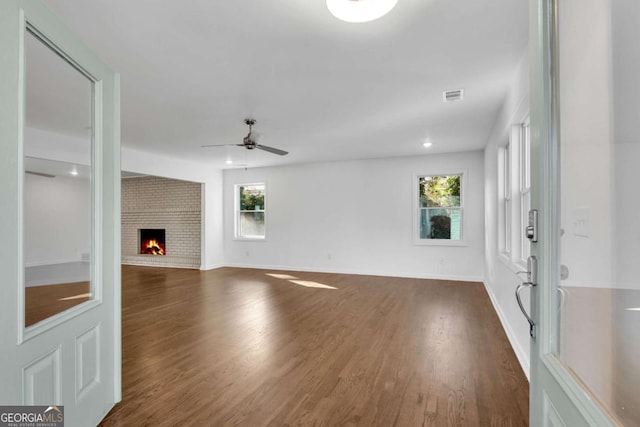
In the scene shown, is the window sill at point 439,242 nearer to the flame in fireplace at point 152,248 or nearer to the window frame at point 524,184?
the window frame at point 524,184

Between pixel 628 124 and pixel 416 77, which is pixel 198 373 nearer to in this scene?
pixel 628 124

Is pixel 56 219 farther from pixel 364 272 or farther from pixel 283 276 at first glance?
pixel 364 272

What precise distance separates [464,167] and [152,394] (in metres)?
6.01

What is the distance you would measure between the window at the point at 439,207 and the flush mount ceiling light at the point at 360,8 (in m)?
5.05

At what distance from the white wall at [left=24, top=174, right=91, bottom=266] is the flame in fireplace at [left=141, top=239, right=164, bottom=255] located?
7.31 metres

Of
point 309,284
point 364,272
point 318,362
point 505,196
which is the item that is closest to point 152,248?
point 309,284

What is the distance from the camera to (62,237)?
1683 millimetres

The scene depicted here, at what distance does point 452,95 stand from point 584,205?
2.69 metres

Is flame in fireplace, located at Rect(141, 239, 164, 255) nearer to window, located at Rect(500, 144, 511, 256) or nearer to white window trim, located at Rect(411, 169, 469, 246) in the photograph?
white window trim, located at Rect(411, 169, 469, 246)

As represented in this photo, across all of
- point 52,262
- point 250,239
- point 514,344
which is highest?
point 52,262

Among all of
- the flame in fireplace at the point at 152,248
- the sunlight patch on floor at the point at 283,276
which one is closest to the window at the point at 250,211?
the sunlight patch on floor at the point at 283,276

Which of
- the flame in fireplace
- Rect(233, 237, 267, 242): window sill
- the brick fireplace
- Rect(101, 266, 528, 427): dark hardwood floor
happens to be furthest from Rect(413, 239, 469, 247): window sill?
the flame in fireplace

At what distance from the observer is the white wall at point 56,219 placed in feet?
4.50

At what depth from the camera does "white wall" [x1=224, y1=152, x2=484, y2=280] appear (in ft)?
20.1
